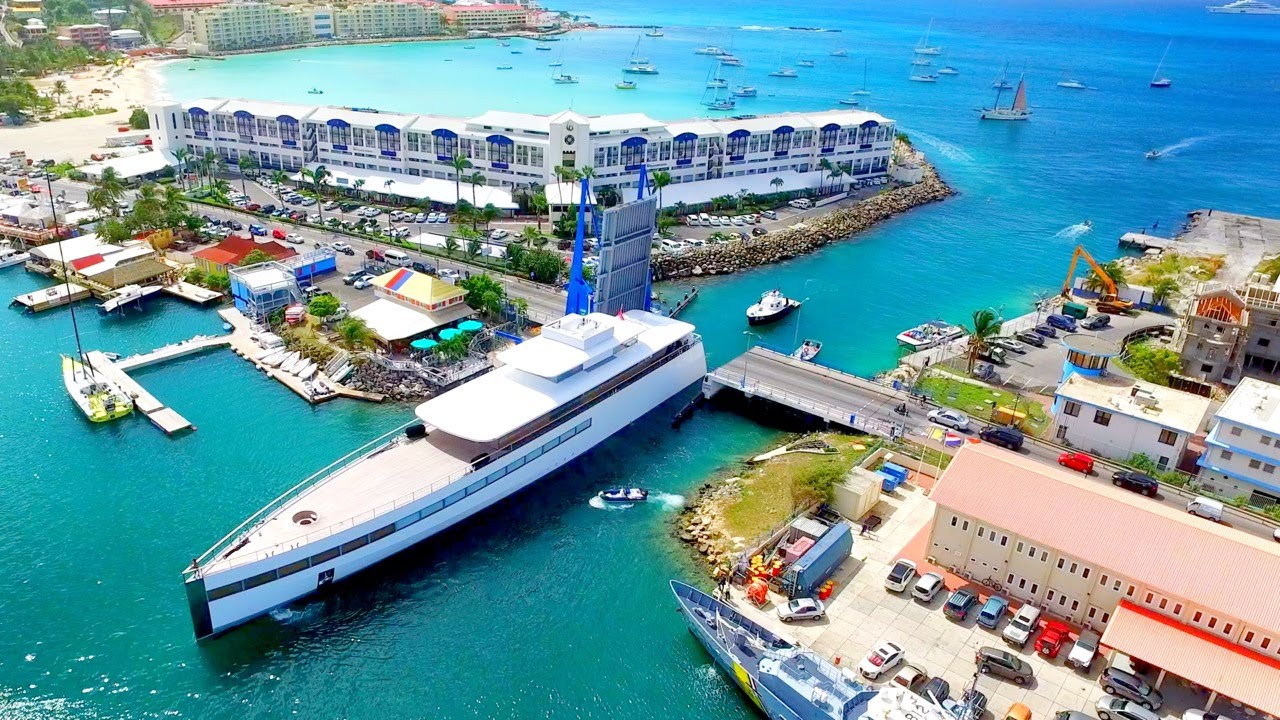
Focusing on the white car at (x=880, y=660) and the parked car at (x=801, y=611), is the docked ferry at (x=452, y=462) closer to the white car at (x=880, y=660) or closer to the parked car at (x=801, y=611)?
the parked car at (x=801, y=611)

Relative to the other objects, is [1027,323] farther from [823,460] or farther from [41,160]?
[41,160]

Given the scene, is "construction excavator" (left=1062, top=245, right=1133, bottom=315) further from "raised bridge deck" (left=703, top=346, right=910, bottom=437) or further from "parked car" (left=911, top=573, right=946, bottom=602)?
"parked car" (left=911, top=573, right=946, bottom=602)

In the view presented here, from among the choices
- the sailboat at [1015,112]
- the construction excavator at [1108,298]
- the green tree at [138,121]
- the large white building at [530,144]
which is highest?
the sailboat at [1015,112]

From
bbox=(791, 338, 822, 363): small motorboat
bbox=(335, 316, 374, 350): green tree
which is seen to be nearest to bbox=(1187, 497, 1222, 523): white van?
bbox=(791, 338, 822, 363): small motorboat

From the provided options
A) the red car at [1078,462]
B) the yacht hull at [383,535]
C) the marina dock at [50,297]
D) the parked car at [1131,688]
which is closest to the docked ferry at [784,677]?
the parked car at [1131,688]

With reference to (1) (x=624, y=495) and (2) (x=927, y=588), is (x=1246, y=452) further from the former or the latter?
(1) (x=624, y=495)

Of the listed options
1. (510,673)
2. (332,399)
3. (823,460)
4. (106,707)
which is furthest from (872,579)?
(332,399)
